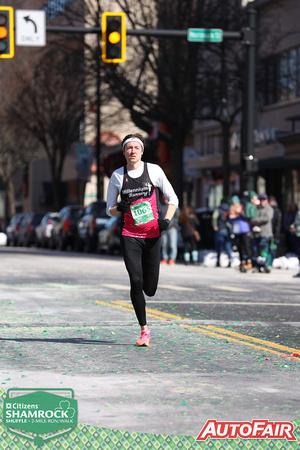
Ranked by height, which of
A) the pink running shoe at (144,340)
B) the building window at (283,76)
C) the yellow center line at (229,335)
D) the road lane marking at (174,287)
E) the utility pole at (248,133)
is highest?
the building window at (283,76)

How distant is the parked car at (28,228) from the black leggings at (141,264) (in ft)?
132

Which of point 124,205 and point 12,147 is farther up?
point 12,147

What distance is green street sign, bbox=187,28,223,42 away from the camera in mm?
23812

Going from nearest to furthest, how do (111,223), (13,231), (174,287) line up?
(174,287)
(111,223)
(13,231)

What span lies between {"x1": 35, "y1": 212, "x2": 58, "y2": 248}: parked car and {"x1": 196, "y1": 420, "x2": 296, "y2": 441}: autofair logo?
126 feet

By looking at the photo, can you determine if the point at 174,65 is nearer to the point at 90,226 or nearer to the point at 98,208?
the point at 90,226

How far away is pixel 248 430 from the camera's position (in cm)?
550

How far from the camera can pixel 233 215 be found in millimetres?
24500

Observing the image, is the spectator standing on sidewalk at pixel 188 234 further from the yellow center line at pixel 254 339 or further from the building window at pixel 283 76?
the yellow center line at pixel 254 339

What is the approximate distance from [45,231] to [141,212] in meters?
35.9

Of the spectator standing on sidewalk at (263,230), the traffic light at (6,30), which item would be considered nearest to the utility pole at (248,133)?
the spectator standing on sidewalk at (263,230)

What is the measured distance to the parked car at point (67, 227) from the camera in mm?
40656

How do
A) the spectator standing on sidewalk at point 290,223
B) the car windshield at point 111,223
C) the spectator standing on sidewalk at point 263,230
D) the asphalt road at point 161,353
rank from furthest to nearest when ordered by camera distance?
1. the car windshield at point 111,223
2. the spectator standing on sidewalk at point 290,223
3. the spectator standing on sidewalk at point 263,230
4. the asphalt road at point 161,353

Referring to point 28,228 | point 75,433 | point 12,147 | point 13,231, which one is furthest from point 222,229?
point 12,147
